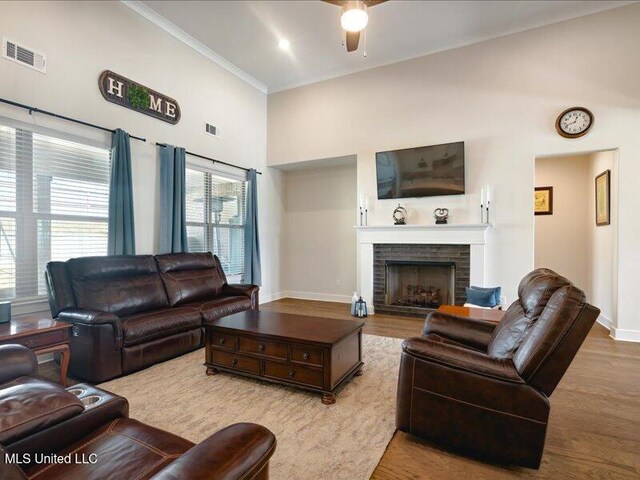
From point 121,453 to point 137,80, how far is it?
4.45 meters

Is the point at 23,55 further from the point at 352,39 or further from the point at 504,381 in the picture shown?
Answer: the point at 504,381

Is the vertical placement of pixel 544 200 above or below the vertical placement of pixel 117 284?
above

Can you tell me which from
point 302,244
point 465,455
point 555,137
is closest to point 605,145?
point 555,137

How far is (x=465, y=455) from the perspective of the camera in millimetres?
1838

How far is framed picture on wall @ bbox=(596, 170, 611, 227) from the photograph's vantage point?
14.1 feet

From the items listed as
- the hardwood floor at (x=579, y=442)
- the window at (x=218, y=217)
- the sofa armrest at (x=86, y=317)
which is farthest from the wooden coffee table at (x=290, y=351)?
the window at (x=218, y=217)

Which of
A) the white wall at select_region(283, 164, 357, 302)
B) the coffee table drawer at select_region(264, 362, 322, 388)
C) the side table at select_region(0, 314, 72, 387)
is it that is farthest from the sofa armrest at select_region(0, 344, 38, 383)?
the white wall at select_region(283, 164, 357, 302)

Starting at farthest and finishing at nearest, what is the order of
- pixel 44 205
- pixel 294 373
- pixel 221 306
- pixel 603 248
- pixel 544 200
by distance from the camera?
pixel 544 200 → pixel 603 248 → pixel 221 306 → pixel 44 205 → pixel 294 373

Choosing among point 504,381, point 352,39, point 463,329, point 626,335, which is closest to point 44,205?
point 352,39

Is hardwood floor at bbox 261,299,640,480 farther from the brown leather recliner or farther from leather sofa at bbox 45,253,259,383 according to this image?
leather sofa at bbox 45,253,259,383

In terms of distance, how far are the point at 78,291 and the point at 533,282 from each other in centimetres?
377

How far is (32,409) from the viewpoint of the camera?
113cm

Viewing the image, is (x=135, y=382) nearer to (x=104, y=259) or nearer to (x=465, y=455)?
(x=104, y=259)

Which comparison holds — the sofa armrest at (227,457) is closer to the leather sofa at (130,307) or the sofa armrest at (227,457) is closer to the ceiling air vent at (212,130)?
the leather sofa at (130,307)
